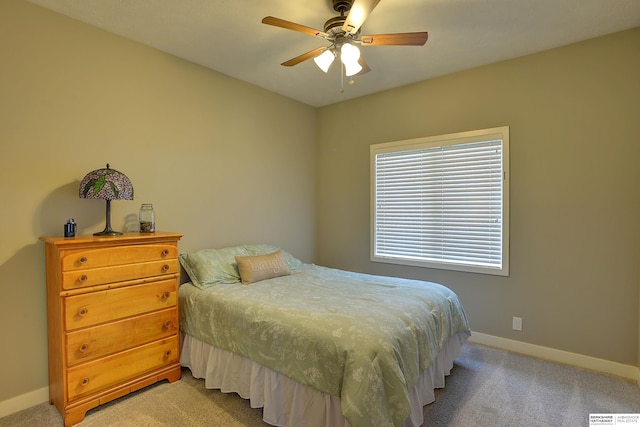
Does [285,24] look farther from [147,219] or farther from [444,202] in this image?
[444,202]

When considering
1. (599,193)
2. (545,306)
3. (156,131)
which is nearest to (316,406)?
(545,306)

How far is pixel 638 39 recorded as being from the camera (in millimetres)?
2502

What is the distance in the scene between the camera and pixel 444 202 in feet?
11.3

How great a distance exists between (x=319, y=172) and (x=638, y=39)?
3.25 meters

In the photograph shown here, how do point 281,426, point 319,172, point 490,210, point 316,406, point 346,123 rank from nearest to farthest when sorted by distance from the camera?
point 316,406 < point 281,426 < point 490,210 < point 346,123 < point 319,172

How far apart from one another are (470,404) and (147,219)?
9.08 ft

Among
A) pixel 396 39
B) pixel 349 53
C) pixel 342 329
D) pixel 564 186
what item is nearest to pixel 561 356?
pixel 564 186

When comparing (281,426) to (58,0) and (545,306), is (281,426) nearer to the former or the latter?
(545,306)

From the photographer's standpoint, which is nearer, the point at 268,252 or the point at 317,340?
the point at 317,340

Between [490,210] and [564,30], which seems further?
[490,210]

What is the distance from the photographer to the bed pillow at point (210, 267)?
8.98 ft

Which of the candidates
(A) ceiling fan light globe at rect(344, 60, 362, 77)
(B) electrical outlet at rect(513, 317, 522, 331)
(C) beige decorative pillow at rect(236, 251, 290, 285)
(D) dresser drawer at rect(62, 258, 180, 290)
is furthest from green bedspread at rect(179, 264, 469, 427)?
(A) ceiling fan light globe at rect(344, 60, 362, 77)

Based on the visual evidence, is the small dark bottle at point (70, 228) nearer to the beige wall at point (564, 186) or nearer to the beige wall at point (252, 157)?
the beige wall at point (252, 157)

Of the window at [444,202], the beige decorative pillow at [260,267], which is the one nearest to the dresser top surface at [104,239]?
the beige decorative pillow at [260,267]
